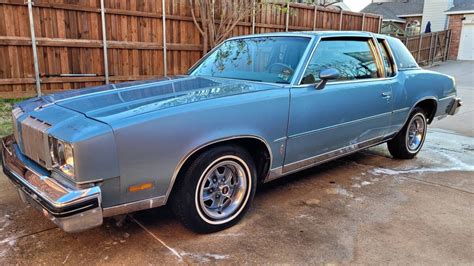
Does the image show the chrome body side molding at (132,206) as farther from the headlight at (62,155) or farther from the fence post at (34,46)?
the fence post at (34,46)

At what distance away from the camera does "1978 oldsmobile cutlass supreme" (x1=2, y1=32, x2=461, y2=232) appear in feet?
7.97

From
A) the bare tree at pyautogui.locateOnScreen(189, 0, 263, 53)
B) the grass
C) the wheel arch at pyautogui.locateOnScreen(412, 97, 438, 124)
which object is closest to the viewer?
the wheel arch at pyautogui.locateOnScreen(412, 97, 438, 124)

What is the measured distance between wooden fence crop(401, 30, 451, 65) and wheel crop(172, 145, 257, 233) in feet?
58.2

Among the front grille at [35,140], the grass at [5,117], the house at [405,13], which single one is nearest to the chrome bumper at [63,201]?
the front grille at [35,140]

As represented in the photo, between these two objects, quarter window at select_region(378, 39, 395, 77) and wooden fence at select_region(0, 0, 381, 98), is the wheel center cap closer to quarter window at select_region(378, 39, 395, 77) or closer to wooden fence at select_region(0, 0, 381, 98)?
quarter window at select_region(378, 39, 395, 77)

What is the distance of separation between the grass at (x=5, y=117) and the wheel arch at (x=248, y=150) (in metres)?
3.89

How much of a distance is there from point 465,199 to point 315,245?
Result: 6.65 feet

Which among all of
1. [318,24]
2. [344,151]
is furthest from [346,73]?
[318,24]

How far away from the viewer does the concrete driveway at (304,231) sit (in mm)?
2777

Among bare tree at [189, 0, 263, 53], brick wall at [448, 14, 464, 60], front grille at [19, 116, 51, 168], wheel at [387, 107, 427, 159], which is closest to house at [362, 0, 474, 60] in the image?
brick wall at [448, 14, 464, 60]

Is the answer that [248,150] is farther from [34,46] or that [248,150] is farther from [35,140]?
[34,46]

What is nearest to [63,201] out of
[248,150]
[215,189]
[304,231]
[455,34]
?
[215,189]

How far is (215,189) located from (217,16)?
7551mm

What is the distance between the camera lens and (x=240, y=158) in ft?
10.2
